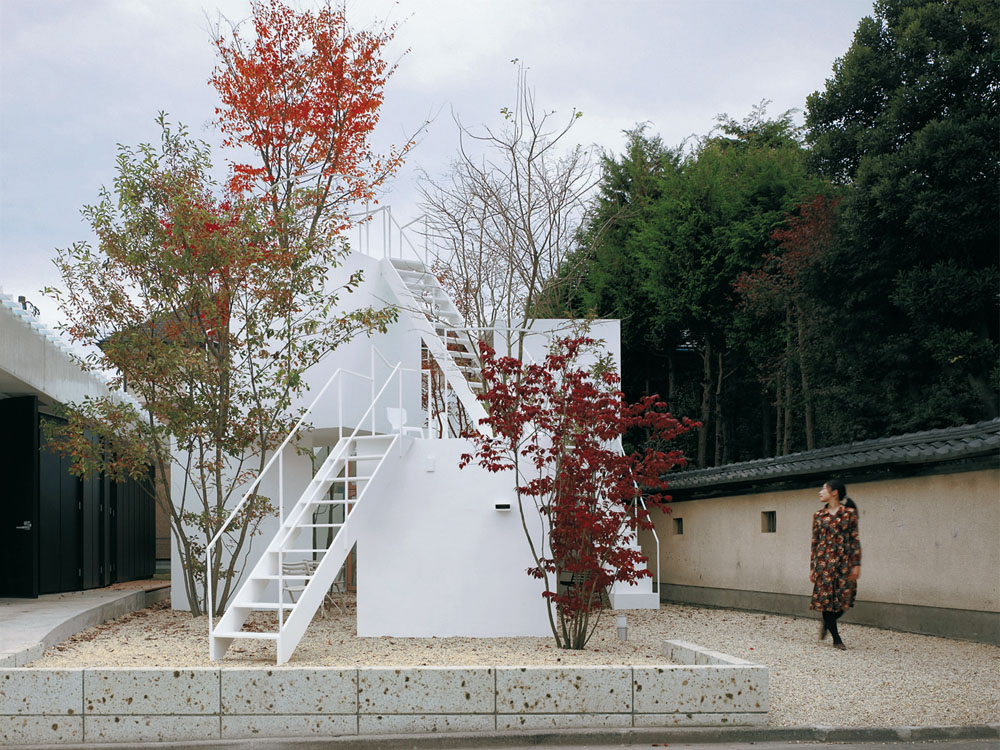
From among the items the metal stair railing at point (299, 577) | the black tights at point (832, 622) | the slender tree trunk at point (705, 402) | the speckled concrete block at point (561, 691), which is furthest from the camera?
the slender tree trunk at point (705, 402)

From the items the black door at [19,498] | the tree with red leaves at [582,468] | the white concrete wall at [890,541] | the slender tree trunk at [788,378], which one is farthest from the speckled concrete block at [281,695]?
the slender tree trunk at [788,378]

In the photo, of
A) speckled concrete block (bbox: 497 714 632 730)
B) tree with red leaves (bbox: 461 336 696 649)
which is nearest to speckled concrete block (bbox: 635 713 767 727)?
speckled concrete block (bbox: 497 714 632 730)

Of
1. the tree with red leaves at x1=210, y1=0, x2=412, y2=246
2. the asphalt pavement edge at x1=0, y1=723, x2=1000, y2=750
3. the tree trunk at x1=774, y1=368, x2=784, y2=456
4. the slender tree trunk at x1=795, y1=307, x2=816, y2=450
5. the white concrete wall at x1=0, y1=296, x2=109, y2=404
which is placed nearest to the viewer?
the asphalt pavement edge at x1=0, y1=723, x2=1000, y2=750

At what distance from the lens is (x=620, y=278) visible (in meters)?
24.3

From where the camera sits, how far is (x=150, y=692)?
21.8ft

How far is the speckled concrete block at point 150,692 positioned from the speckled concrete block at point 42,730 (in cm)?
14

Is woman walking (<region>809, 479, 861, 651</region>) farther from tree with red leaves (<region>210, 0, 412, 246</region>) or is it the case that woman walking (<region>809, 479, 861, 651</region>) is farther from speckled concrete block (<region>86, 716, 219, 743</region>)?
tree with red leaves (<region>210, 0, 412, 246</region>)

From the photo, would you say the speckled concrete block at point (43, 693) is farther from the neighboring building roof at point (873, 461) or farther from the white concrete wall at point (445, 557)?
the neighboring building roof at point (873, 461)

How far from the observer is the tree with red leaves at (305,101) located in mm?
16688

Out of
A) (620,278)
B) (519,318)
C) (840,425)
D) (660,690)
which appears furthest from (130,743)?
(620,278)

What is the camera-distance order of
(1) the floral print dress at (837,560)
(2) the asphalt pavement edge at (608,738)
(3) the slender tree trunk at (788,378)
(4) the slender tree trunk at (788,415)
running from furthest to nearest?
(4) the slender tree trunk at (788,415) < (3) the slender tree trunk at (788,378) < (1) the floral print dress at (837,560) < (2) the asphalt pavement edge at (608,738)

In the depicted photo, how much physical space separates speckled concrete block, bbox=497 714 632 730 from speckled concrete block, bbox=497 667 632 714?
3 centimetres

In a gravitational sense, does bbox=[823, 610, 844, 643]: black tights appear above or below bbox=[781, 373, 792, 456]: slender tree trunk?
below

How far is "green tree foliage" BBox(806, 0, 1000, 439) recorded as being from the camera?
16.9 m
